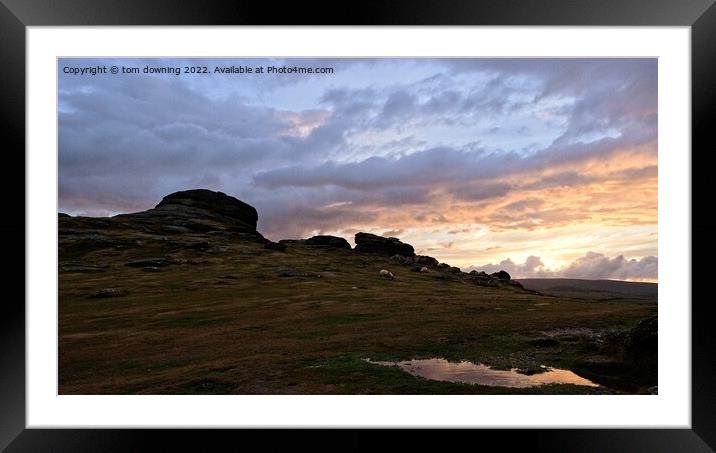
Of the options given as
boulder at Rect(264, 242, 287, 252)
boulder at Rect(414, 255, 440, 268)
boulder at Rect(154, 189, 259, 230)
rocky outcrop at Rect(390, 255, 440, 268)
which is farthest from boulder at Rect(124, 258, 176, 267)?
boulder at Rect(414, 255, 440, 268)

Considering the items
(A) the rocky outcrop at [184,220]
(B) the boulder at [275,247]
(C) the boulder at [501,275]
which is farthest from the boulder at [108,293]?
(C) the boulder at [501,275]

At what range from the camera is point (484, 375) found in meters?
11.2

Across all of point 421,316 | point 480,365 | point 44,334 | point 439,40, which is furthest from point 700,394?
point 421,316

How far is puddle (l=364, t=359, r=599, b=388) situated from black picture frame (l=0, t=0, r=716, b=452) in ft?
10.8

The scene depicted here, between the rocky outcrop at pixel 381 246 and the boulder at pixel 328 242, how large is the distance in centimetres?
256

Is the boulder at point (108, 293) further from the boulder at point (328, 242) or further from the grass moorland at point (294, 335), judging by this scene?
the boulder at point (328, 242)

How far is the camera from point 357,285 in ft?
125

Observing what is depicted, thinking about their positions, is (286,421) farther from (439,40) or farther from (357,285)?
(357,285)

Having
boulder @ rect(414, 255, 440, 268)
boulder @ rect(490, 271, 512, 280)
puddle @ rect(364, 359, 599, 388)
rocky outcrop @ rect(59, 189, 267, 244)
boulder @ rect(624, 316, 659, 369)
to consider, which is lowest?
boulder @ rect(490, 271, 512, 280)

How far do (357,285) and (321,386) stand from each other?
1095 inches

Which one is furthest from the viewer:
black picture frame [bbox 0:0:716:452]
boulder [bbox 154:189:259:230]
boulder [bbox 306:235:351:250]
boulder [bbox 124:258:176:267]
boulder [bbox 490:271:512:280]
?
boulder [bbox 154:189:259:230]

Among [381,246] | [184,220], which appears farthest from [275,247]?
[381,246]

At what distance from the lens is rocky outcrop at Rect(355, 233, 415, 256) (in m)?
67.6

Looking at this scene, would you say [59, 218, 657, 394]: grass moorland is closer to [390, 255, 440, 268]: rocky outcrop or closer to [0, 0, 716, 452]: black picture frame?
[0, 0, 716, 452]: black picture frame
